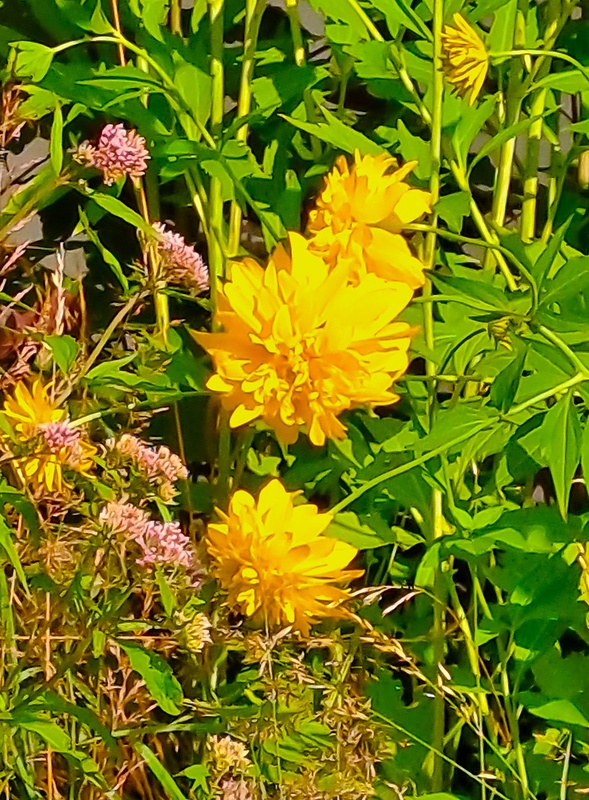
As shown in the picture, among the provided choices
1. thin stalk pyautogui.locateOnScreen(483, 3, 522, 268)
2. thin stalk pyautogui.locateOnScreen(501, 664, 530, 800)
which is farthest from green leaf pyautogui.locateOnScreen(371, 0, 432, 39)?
thin stalk pyautogui.locateOnScreen(501, 664, 530, 800)

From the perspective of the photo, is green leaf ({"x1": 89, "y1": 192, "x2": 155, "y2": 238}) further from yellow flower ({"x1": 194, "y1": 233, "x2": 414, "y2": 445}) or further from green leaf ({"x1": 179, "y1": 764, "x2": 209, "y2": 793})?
green leaf ({"x1": 179, "y1": 764, "x2": 209, "y2": 793})

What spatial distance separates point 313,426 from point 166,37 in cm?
32

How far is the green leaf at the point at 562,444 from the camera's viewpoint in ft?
1.61

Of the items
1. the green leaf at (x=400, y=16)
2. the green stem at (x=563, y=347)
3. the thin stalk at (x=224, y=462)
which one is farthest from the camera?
the thin stalk at (x=224, y=462)

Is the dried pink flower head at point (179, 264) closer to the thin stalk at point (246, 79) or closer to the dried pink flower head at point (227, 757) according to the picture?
the thin stalk at point (246, 79)

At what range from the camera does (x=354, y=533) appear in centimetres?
64

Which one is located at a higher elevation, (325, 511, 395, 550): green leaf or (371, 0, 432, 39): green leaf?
(371, 0, 432, 39): green leaf

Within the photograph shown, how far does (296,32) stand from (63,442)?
0.36m

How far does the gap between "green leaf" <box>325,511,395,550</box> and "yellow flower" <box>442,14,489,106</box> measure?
29 cm

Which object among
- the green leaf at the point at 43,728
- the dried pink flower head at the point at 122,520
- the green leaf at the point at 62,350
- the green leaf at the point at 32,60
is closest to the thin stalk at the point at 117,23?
the green leaf at the point at 32,60

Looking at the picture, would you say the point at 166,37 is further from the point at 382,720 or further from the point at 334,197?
the point at 382,720

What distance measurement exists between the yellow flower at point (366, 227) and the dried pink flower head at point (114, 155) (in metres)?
0.13

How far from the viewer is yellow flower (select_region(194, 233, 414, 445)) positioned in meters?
0.50

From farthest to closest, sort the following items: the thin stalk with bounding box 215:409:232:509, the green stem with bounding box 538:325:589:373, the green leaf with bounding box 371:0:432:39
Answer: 1. the thin stalk with bounding box 215:409:232:509
2. the green leaf with bounding box 371:0:432:39
3. the green stem with bounding box 538:325:589:373
